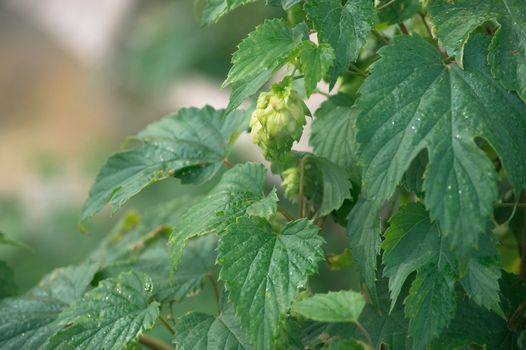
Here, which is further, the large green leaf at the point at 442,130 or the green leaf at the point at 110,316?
the green leaf at the point at 110,316

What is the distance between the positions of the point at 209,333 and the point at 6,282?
431mm

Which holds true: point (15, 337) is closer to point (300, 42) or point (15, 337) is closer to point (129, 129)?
point (300, 42)

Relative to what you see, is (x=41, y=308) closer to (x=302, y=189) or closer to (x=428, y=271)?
(x=302, y=189)

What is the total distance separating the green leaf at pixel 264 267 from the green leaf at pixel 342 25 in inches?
6.9

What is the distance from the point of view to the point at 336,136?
109cm

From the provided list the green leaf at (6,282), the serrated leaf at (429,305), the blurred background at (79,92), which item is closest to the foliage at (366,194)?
the serrated leaf at (429,305)

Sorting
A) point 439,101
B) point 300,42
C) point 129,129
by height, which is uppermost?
point 300,42

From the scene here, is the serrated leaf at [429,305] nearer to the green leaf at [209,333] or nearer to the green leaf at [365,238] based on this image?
the green leaf at [365,238]

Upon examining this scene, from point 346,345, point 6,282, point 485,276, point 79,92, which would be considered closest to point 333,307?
point 346,345

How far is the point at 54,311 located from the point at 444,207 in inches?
24.6

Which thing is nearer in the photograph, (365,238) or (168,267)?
(365,238)

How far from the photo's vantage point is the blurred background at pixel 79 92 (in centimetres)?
370

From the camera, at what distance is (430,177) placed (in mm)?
849

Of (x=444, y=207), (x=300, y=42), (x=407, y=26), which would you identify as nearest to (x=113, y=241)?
(x=407, y=26)
